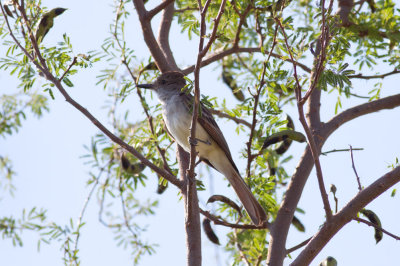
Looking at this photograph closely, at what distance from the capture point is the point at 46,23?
13.7 ft

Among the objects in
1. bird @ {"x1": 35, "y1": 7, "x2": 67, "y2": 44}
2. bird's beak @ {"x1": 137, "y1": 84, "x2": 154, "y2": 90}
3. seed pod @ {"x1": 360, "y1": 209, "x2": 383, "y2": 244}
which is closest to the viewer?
bird @ {"x1": 35, "y1": 7, "x2": 67, "y2": 44}

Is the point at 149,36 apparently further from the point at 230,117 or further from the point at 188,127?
the point at 230,117

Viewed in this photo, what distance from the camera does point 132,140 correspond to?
5.36 metres

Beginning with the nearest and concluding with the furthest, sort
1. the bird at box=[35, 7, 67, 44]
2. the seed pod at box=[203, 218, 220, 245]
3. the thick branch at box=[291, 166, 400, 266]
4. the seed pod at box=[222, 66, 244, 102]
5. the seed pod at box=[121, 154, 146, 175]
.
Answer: the thick branch at box=[291, 166, 400, 266]
the bird at box=[35, 7, 67, 44]
the seed pod at box=[203, 218, 220, 245]
the seed pod at box=[121, 154, 146, 175]
the seed pod at box=[222, 66, 244, 102]

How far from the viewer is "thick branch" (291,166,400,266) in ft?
A: 13.0

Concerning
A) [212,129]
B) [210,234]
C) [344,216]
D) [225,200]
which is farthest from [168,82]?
[344,216]

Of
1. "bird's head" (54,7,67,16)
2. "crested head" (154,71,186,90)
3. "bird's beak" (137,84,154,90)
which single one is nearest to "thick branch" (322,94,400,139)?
"crested head" (154,71,186,90)

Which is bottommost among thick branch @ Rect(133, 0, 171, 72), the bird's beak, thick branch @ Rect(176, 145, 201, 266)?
thick branch @ Rect(176, 145, 201, 266)

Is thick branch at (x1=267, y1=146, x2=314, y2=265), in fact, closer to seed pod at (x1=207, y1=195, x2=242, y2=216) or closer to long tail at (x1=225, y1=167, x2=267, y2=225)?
long tail at (x1=225, y1=167, x2=267, y2=225)

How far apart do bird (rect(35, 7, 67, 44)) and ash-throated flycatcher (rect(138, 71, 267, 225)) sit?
1.45 meters

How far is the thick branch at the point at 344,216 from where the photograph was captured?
3973 millimetres

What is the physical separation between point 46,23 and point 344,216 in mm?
2494

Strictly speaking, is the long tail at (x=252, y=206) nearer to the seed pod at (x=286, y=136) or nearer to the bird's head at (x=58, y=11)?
the seed pod at (x=286, y=136)

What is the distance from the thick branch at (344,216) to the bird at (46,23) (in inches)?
92.8
